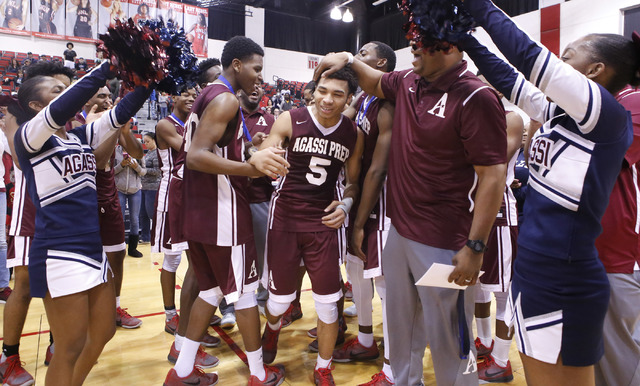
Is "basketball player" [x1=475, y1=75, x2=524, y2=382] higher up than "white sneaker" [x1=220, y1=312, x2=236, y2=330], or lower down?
higher up

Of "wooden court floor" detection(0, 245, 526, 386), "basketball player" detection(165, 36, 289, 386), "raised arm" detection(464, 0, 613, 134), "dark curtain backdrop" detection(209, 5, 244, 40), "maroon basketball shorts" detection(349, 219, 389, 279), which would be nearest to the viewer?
"raised arm" detection(464, 0, 613, 134)

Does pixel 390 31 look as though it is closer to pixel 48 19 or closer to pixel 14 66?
pixel 48 19

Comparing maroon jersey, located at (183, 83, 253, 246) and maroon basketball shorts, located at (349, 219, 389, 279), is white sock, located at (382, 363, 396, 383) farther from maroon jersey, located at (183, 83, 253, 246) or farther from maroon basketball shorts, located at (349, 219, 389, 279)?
maroon jersey, located at (183, 83, 253, 246)

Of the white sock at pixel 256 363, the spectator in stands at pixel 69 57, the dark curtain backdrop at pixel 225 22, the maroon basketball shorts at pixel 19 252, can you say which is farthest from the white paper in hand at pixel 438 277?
the dark curtain backdrop at pixel 225 22

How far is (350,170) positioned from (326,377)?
143 cm

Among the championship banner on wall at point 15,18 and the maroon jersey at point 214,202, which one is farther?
the championship banner on wall at point 15,18

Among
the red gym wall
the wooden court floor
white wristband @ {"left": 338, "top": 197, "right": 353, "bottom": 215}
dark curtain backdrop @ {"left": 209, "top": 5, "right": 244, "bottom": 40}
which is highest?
dark curtain backdrop @ {"left": 209, "top": 5, "right": 244, "bottom": 40}

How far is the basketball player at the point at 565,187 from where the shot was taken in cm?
143

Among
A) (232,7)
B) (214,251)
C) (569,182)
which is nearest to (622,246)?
(569,182)

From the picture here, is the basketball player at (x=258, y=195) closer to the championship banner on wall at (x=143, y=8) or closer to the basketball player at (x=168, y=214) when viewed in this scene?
the basketball player at (x=168, y=214)

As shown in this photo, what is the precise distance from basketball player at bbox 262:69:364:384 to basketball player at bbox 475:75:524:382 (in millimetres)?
1058

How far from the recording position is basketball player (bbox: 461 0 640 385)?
1433mm

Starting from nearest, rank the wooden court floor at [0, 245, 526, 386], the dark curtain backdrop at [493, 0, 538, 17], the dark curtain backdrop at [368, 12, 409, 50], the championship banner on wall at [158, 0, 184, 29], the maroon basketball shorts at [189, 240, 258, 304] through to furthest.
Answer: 1. the maroon basketball shorts at [189, 240, 258, 304]
2. the wooden court floor at [0, 245, 526, 386]
3. the dark curtain backdrop at [493, 0, 538, 17]
4. the championship banner on wall at [158, 0, 184, 29]
5. the dark curtain backdrop at [368, 12, 409, 50]

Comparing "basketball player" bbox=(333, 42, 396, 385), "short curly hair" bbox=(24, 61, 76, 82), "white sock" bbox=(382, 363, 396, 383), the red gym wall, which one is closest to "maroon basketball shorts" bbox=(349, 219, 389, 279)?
"basketball player" bbox=(333, 42, 396, 385)
